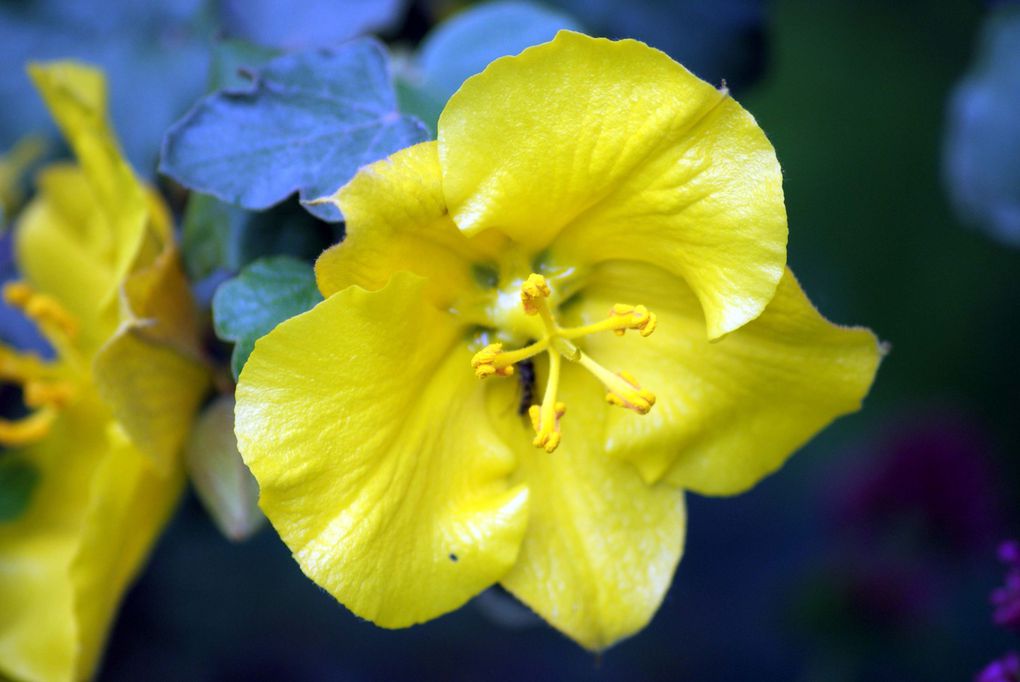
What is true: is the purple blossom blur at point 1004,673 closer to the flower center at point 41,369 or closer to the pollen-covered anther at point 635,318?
the pollen-covered anther at point 635,318

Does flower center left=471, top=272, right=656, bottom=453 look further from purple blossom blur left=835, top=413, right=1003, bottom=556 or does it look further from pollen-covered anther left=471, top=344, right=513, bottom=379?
purple blossom blur left=835, top=413, right=1003, bottom=556

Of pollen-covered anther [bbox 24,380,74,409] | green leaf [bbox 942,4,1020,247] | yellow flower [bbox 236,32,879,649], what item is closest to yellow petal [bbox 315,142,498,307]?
yellow flower [bbox 236,32,879,649]

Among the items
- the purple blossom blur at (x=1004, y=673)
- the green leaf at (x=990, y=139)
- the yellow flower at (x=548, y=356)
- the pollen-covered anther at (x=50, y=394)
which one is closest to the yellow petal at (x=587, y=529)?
the yellow flower at (x=548, y=356)

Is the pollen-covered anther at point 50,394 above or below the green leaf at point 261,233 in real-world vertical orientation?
below

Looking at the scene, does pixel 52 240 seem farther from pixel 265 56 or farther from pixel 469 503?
pixel 469 503

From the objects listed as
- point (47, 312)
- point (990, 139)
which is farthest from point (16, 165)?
point (990, 139)

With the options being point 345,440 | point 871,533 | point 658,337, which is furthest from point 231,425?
point 871,533
